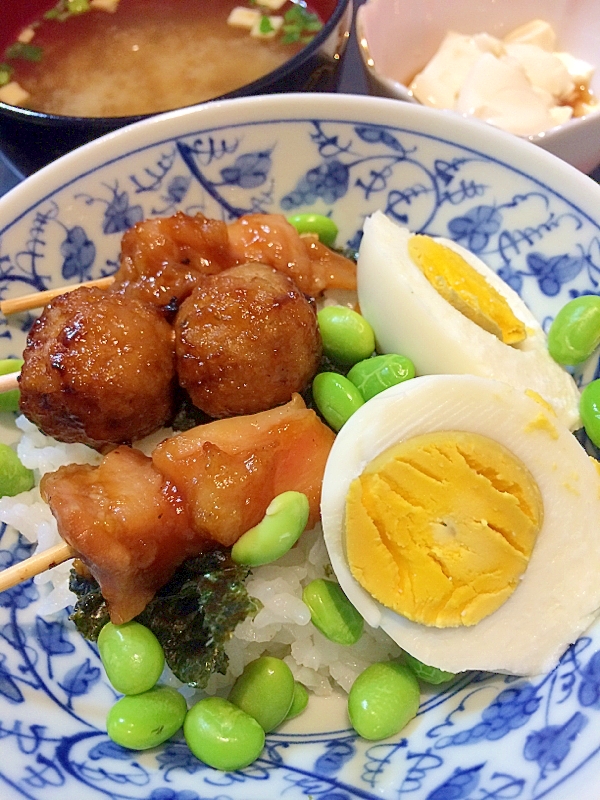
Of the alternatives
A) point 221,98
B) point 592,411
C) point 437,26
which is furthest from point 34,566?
point 437,26

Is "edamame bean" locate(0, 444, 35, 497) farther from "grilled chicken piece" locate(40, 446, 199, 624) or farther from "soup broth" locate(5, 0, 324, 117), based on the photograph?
"soup broth" locate(5, 0, 324, 117)

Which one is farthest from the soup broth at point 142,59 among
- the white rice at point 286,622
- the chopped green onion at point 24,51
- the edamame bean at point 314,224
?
the white rice at point 286,622

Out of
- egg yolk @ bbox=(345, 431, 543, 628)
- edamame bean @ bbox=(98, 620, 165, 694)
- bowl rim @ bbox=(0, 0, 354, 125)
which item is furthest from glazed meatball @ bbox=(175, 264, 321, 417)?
bowl rim @ bbox=(0, 0, 354, 125)

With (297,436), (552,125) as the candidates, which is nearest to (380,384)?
(297,436)

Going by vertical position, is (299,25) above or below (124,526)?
above

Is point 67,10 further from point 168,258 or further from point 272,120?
point 168,258

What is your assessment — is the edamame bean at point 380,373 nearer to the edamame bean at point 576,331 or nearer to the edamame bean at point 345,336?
the edamame bean at point 345,336

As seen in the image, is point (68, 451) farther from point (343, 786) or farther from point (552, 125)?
point (552, 125)
